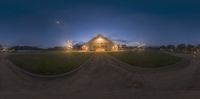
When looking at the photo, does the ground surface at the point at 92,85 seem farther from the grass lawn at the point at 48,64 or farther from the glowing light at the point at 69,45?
the glowing light at the point at 69,45

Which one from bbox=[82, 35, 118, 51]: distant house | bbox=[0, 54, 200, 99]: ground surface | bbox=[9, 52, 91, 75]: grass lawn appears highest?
bbox=[82, 35, 118, 51]: distant house

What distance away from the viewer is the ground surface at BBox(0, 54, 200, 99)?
2244 cm

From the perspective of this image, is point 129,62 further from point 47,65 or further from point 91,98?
point 91,98

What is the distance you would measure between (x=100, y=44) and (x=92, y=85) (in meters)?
28.7

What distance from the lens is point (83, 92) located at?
24188mm

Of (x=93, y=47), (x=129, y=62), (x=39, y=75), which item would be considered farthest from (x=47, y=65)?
(x=93, y=47)

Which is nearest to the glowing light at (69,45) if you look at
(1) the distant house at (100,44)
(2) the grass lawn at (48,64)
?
(1) the distant house at (100,44)

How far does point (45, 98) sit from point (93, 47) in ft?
113

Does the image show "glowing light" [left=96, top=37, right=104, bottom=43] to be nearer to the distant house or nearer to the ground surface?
the distant house

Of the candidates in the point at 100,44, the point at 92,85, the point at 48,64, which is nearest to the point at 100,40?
the point at 100,44

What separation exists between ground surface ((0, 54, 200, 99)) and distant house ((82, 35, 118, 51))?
22.7 metres

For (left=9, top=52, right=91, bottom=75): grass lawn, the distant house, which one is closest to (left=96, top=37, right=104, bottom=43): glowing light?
the distant house

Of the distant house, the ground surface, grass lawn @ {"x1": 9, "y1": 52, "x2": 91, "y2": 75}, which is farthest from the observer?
the distant house

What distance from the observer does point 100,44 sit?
54906 mm
